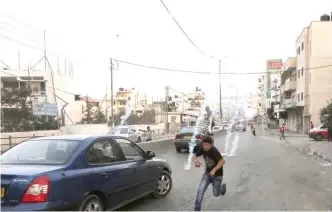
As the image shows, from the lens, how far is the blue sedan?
180 inches

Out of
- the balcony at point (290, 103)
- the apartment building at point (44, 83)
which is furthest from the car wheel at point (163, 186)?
the balcony at point (290, 103)

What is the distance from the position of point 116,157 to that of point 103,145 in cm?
33

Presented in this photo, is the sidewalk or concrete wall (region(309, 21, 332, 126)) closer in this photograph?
the sidewalk

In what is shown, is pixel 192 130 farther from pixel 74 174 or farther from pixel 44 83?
pixel 44 83

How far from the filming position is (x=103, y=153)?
19.5 feet

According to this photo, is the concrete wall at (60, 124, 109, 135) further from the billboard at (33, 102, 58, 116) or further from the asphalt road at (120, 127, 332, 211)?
the asphalt road at (120, 127, 332, 211)

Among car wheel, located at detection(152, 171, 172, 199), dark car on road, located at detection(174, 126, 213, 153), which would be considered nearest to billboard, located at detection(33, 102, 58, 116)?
dark car on road, located at detection(174, 126, 213, 153)

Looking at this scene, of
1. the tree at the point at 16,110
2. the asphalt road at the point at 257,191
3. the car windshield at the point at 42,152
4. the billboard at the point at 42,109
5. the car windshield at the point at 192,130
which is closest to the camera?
the car windshield at the point at 42,152

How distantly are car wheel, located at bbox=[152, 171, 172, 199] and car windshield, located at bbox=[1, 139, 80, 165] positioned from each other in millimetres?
2572

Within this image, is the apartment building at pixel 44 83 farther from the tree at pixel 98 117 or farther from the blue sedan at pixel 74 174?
the blue sedan at pixel 74 174

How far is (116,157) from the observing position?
621 cm

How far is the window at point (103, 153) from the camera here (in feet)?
18.5

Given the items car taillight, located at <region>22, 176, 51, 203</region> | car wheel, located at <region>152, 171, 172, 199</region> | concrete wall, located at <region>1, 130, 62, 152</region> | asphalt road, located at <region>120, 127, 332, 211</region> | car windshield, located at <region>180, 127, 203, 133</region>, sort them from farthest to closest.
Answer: concrete wall, located at <region>1, 130, 62, 152</region>
car windshield, located at <region>180, 127, 203, 133</region>
car wheel, located at <region>152, 171, 172, 199</region>
asphalt road, located at <region>120, 127, 332, 211</region>
car taillight, located at <region>22, 176, 51, 203</region>

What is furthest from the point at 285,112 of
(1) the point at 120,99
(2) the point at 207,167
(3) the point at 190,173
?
(2) the point at 207,167
